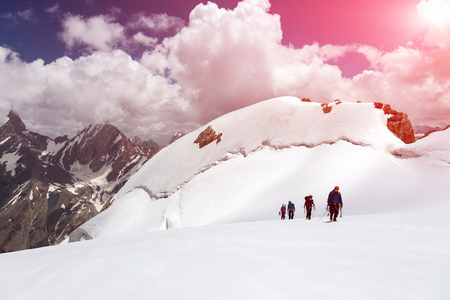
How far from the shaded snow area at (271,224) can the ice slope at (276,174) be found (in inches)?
11.5

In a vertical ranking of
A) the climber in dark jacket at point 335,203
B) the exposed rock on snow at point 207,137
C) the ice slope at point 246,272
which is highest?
the exposed rock on snow at point 207,137

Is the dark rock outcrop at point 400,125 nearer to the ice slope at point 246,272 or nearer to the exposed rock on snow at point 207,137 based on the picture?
the exposed rock on snow at point 207,137

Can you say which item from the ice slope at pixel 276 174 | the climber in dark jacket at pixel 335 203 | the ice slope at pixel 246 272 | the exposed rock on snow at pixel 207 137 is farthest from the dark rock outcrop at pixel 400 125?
the ice slope at pixel 246 272

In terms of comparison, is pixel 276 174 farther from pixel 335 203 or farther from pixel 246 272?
pixel 246 272

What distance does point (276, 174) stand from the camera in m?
46.0

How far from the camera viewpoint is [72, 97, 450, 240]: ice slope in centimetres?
3353

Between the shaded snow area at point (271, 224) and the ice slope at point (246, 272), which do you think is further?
the shaded snow area at point (271, 224)

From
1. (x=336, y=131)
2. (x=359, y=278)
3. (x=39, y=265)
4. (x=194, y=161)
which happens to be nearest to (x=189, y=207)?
(x=194, y=161)

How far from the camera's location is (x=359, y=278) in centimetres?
490

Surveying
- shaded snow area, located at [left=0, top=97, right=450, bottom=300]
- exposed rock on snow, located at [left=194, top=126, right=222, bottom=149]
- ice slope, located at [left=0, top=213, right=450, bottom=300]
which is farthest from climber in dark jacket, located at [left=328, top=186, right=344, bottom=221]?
exposed rock on snow, located at [left=194, top=126, right=222, bottom=149]

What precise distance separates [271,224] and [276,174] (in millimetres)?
30994

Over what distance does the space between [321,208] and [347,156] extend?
16.4m

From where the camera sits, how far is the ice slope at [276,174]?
33.5 meters

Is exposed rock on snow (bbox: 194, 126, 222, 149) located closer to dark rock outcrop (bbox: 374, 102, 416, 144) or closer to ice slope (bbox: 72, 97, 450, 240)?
ice slope (bbox: 72, 97, 450, 240)
